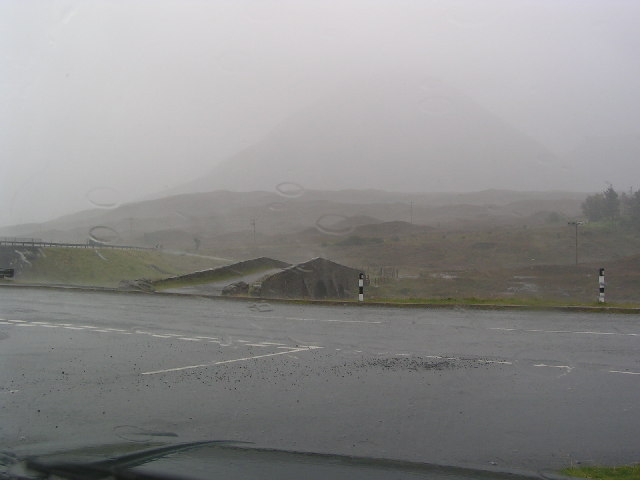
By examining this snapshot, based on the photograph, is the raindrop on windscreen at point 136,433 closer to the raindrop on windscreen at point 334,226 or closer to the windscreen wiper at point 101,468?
the windscreen wiper at point 101,468

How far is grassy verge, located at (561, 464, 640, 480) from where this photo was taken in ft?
14.7

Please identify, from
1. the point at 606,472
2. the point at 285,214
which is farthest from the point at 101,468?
the point at 285,214

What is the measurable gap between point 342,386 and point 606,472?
137 inches

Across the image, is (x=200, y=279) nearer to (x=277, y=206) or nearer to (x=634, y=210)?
(x=634, y=210)

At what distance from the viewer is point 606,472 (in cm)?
461

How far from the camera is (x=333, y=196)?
169375mm

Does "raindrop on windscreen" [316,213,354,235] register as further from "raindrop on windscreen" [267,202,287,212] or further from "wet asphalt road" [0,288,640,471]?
"wet asphalt road" [0,288,640,471]

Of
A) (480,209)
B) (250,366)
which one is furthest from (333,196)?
(250,366)

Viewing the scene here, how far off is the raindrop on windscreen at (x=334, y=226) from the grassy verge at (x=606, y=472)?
287 feet

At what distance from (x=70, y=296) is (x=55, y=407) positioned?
1431cm

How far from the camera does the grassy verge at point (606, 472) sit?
4.47m

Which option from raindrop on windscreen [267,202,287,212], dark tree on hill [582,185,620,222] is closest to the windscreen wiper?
dark tree on hill [582,185,620,222]

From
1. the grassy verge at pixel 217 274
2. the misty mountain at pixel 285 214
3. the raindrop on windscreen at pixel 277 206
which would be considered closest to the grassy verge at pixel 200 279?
the grassy verge at pixel 217 274

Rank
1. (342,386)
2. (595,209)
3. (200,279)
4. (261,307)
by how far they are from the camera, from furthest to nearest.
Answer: (595,209), (200,279), (261,307), (342,386)
